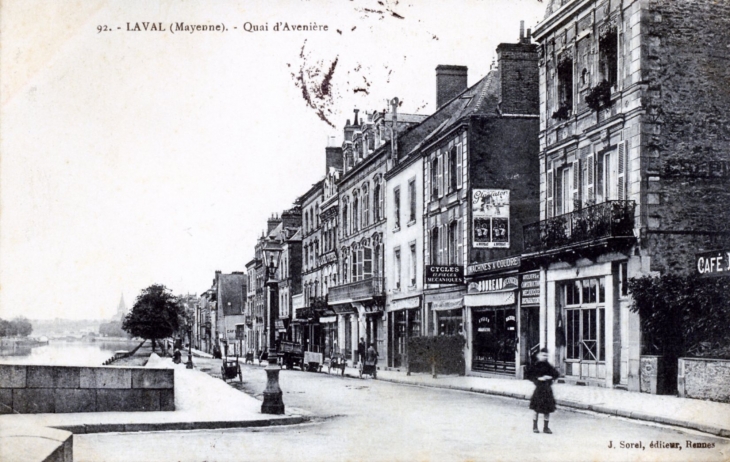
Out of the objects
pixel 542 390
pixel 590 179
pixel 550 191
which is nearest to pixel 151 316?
pixel 550 191

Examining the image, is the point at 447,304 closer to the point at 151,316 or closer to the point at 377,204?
the point at 377,204

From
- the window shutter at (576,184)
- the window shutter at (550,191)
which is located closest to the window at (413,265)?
the window shutter at (550,191)

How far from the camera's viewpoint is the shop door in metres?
27.1

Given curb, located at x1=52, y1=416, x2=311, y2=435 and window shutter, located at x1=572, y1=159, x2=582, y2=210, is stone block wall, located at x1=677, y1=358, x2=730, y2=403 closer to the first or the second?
window shutter, located at x1=572, y1=159, x2=582, y2=210

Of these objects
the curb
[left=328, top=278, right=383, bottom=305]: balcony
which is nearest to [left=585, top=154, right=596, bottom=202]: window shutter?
the curb

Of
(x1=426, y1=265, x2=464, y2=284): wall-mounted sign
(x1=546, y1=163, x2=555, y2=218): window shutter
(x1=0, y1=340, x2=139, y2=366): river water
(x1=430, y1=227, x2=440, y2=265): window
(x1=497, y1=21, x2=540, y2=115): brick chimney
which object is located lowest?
(x1=0, y1=340, x2=139, y2=366): river water

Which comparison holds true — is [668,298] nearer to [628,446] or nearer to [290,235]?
[628,446]

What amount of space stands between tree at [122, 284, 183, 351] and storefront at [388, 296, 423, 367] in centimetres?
2945

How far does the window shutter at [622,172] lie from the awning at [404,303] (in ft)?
49.4

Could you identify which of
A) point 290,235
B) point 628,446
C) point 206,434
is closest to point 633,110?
point 628,446

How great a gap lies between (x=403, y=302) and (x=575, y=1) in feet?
57.3

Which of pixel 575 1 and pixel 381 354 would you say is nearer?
pixel 575 1

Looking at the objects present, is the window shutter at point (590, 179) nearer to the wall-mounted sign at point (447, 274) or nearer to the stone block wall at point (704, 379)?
the stone block wall at point (704, 379)

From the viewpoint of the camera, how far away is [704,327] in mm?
17578
